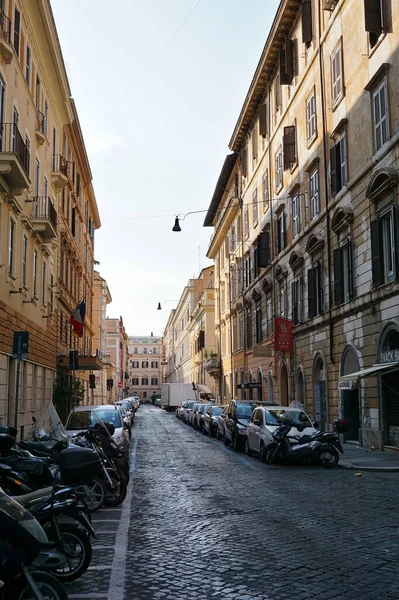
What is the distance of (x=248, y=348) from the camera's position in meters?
44.0

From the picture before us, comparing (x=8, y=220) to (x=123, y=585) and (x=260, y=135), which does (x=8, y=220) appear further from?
(x=260, y=135)

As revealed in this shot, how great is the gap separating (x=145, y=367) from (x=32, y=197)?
499 feet

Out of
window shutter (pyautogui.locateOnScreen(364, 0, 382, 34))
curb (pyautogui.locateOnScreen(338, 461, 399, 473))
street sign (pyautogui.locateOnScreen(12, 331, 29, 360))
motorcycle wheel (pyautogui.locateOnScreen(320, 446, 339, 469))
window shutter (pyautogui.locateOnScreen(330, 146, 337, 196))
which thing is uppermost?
window shutter (pyautogui.locateOnScreen(364, 0, 382, 34))

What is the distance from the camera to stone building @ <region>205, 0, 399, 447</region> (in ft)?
65.9

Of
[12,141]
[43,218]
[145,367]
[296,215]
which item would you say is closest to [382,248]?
[296,215]

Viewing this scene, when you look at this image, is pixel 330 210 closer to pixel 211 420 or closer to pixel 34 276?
pixel 211 420

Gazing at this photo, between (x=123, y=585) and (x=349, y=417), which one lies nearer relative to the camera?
(x=123, y=585)

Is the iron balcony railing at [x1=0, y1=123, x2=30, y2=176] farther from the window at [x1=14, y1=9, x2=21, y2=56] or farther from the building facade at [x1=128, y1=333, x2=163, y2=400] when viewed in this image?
the building facade at [x1=128, y1=333, x2=163, y2=400]

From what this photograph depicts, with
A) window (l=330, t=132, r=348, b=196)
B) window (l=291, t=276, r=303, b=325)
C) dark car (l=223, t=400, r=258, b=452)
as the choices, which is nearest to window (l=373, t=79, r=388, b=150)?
window (l=330, t=132, r=348, b=196)

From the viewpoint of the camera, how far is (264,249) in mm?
36500

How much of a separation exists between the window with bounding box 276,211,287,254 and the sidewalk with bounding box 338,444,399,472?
13.8 meters

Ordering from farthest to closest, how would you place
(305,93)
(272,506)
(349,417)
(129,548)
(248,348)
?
(248,348) → (305,93) → (349,417) → (272,506) → (129,548)

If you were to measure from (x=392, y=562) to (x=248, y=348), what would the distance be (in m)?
36.7

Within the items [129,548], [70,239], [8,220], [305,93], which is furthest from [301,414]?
[70,239]
